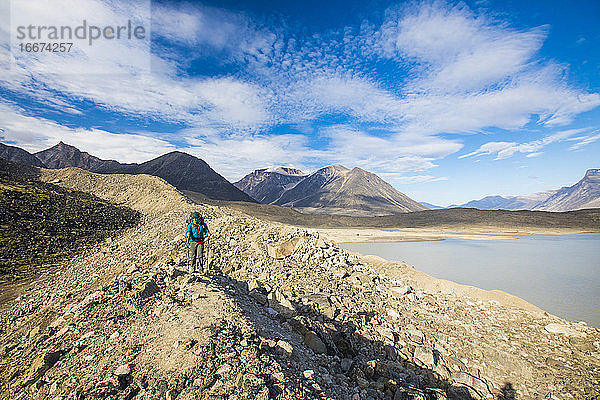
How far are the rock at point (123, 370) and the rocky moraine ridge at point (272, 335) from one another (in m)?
0.01

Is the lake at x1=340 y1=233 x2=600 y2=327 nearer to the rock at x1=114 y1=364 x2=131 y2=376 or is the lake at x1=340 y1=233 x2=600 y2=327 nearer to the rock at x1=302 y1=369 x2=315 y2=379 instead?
the rock at x1=302 y1=369 x2=315 y2=379

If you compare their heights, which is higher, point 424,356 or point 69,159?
point 69,159

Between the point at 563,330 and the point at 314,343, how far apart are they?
778 cm

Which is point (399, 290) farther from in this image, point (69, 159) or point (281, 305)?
point (69, 159)

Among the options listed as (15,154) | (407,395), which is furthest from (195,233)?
(15,154)

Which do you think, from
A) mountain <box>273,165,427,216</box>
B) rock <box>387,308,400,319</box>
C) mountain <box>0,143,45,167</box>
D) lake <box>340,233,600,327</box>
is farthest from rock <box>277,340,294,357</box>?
mountain <box>273,165,427,216</box>

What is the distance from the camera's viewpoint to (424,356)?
253 inches

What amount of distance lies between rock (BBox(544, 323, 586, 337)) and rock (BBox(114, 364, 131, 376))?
10.5 m

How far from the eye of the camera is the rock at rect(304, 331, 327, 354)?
5363mm

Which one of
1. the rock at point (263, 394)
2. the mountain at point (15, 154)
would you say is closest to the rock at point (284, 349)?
the rock at point (263, 394)

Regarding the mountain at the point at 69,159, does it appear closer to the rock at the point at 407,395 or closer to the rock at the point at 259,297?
the rock at the point at 259,297

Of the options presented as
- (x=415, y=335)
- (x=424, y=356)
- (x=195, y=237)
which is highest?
(x=195, y=237)

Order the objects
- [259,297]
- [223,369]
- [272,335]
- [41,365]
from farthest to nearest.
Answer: [259,297] < [272,335] < [41,365] < [223,369]

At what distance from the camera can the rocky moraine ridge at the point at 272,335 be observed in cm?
374
